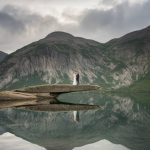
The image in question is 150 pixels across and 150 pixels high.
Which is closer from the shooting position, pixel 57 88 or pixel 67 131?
pixel 67 131

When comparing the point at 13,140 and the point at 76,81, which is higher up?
the point at 76,81

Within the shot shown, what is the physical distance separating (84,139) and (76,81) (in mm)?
26745

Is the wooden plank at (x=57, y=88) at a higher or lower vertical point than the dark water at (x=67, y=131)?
higher

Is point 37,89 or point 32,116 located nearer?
point 32,116

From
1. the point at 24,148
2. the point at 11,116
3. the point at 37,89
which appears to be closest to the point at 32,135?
the point at 24,148

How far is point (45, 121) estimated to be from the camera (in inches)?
1293

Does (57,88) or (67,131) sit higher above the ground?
(57,88)

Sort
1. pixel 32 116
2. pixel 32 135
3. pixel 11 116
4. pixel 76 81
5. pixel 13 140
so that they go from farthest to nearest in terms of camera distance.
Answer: pixel 76 81, pixel 11 116, pixel 32 116, pixel 32 135, pixel 13 140

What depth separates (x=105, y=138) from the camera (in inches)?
862

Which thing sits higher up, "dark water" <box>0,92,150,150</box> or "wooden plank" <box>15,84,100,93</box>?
"wooden plank" <box>15,84,100,93</box>

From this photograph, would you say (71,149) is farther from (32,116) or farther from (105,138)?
(32,116)

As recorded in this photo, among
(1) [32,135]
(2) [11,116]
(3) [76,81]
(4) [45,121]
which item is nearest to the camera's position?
(1) [32,135]

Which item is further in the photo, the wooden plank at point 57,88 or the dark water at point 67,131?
the wooden plank at point 57,88

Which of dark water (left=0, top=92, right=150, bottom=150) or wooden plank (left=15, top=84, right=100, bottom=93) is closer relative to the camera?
dark water (left=0, top=92, right=150, bottom=150)
